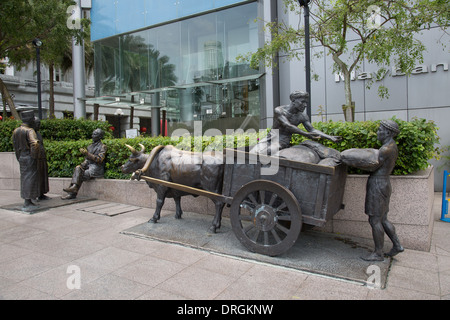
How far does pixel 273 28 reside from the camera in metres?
9.63

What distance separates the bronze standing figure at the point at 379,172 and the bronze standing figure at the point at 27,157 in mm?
6816

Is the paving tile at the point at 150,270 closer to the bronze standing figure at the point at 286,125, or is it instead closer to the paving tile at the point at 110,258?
the paving tile at the point at 110,258

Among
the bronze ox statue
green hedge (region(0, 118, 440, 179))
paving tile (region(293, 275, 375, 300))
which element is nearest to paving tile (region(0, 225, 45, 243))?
the bronze ox statue

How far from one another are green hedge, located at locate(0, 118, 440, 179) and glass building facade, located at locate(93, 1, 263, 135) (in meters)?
8.12

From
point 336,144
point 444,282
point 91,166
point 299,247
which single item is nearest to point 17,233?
point 91,166

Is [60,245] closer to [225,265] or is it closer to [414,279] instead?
[225,265]

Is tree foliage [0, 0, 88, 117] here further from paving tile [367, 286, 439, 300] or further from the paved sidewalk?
paving tile [367, 286, 439, 300]

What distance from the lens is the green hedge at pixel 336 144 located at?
5.12 metres

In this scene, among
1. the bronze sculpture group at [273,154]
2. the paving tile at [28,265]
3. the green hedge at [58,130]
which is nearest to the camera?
the paving tile at [28,265]

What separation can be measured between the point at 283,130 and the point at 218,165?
4.08 feet

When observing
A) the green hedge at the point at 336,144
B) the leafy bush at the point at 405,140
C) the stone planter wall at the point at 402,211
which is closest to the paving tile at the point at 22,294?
the stone planter wall at the point at 402,211

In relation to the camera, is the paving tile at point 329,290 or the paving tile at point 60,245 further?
the paving tile at point 60,245

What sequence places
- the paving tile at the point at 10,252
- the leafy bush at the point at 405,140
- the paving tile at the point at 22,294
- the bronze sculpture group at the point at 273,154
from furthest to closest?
the leafy bush at the point at 405,140
the paving tile at the point at 10,252
the bronze sculpture group at the point at 273,154
the paving tile at the point at 22,294

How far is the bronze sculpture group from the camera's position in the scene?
14.1 feet
